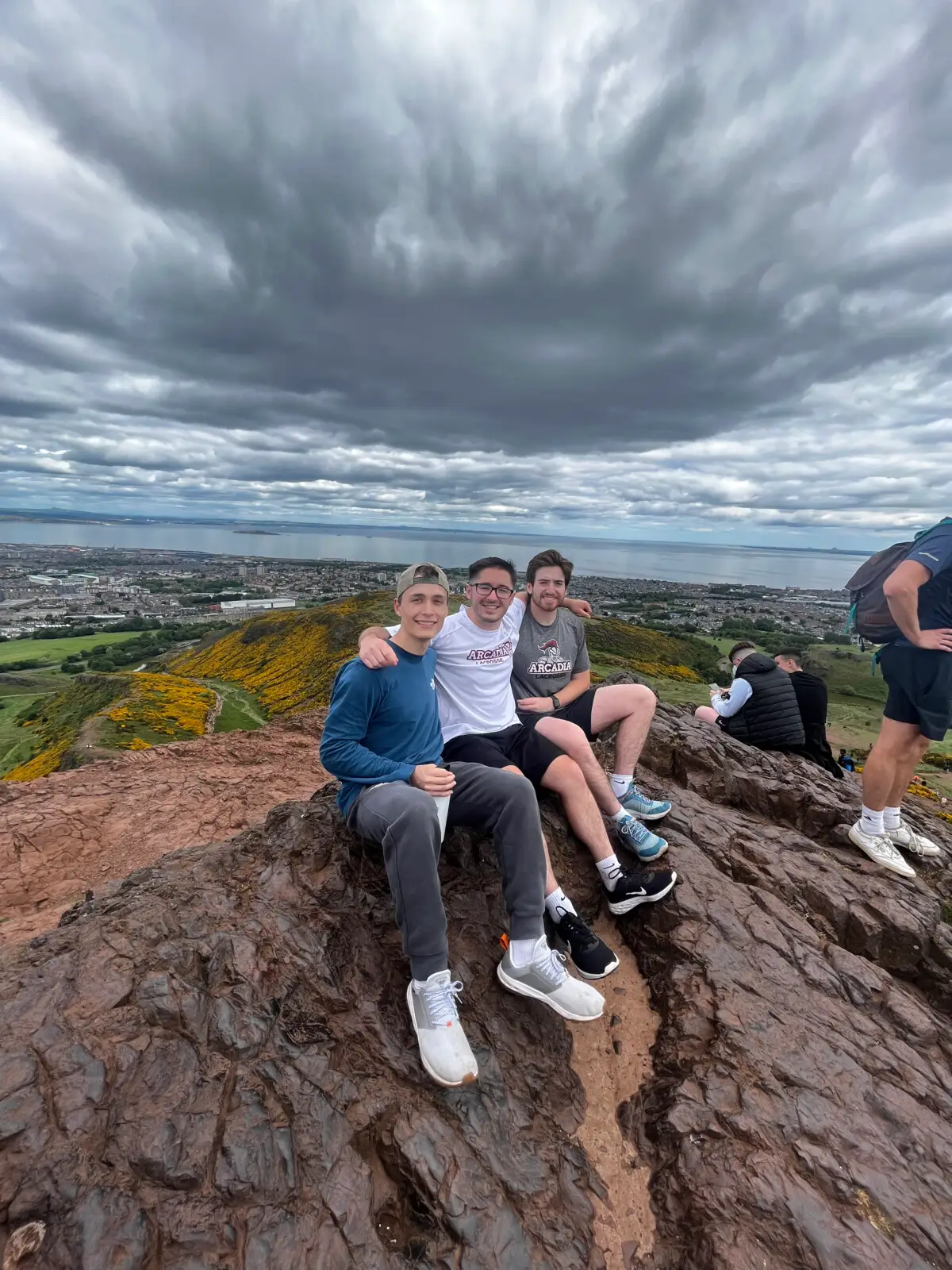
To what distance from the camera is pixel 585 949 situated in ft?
13.9

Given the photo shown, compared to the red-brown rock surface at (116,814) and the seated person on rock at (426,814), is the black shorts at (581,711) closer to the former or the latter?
the seated person on rock at (426,814)

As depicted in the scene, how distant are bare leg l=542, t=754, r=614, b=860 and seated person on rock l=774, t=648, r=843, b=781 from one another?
5295 millimetres

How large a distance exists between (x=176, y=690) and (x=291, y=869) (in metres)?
28.7

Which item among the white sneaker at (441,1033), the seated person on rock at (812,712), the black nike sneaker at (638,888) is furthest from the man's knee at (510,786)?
the seated person on rock at (812,712)

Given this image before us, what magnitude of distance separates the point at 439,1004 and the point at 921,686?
5.63 m

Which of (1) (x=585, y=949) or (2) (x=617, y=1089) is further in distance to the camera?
(1) (x=585, y=949)

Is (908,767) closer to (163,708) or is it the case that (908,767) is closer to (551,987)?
(551,987)

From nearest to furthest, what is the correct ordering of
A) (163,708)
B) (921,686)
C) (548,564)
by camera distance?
1. (921,686)
2. (548,564)
3. (163,708)


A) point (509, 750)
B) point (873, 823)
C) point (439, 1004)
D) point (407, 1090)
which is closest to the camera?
point (407, 1090)

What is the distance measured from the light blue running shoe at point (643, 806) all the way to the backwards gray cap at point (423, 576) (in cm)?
328

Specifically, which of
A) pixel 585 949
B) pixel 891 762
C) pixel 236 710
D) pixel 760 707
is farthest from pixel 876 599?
pixel 236 710

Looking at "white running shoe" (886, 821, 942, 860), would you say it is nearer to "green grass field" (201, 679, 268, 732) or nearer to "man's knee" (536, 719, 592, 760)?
"man's knee" (536, 719, 592, 760)

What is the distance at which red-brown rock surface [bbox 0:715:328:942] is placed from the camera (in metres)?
7.53

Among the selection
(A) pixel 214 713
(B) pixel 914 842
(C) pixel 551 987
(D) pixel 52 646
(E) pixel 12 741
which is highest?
(C) pixel 551 987
